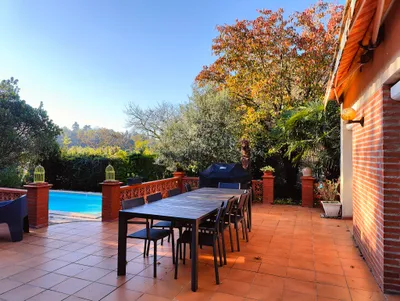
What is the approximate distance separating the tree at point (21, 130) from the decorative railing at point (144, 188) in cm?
675

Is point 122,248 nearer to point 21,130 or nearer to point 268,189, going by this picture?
point 268,189

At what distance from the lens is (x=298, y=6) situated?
1023 centimetres

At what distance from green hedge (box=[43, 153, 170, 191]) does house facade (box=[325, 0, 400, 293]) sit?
34.2 feet

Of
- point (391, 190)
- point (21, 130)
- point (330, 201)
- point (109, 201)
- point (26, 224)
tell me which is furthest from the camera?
point (21, 130)

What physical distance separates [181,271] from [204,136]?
21.6ft

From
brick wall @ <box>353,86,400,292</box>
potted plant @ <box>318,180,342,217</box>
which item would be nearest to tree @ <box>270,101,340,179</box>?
potted plant @ <box>318,180,342,217</box>

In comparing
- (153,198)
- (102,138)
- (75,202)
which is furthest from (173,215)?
(102,138)

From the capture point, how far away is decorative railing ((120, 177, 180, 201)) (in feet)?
24.0

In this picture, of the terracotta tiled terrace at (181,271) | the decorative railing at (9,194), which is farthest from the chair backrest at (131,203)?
the decorative railing at (9,194)

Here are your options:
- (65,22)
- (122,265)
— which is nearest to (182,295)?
(122,265)

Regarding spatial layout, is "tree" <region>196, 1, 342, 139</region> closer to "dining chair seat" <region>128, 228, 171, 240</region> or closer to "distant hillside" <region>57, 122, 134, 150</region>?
"dining chair seat" <region>128, 228, 171, 240</region>

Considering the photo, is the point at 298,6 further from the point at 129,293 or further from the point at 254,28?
the point at 129,293

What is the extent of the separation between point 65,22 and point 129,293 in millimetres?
11911

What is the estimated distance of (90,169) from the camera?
14.4 m
